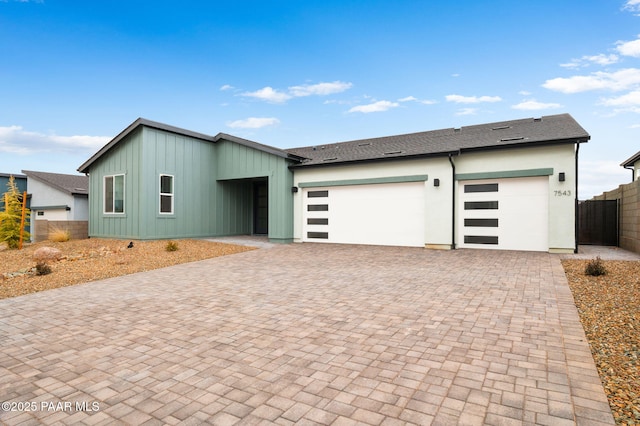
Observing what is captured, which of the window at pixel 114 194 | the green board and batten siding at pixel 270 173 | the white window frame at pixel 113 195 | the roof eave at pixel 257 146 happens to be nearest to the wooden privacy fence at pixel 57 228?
the white window frame at pixel 113 195

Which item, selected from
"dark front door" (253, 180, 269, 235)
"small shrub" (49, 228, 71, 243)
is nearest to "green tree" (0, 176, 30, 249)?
"small shrub" (49, 228, 71, 243)

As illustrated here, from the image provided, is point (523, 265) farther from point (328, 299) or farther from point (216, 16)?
point (216, 16)

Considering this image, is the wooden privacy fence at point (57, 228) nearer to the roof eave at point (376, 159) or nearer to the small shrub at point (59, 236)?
the small shrub at point (59, 236)

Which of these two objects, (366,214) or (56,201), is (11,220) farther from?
(366,214)

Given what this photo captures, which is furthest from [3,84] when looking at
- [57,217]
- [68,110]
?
[57,217]

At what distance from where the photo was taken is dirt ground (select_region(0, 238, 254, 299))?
21.5 feet

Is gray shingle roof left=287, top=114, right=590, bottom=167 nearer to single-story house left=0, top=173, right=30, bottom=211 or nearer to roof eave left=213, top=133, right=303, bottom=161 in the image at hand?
roof eave left=213, top=133, right=303, bottom=161

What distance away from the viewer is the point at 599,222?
12.2m

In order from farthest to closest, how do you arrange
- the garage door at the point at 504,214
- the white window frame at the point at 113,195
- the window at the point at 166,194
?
the white window frame at the point at 113,195 < the window at the point at 166,194 < the garage door at the point at 504,214

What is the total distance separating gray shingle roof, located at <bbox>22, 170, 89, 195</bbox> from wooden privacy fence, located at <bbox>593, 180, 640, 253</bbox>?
22.6 m

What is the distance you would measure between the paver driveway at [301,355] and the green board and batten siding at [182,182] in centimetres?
725

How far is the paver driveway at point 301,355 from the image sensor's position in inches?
85.9

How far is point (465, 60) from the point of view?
524 inches

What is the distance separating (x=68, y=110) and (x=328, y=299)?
20.4 meters
